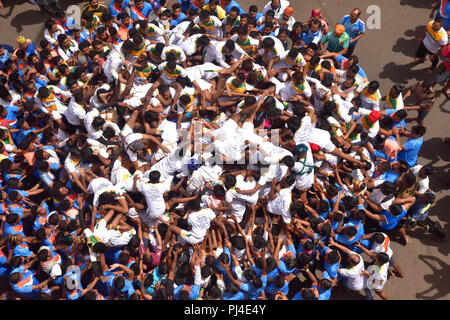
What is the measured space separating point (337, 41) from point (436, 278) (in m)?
5.05

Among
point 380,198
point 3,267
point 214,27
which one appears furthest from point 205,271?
point 214,27

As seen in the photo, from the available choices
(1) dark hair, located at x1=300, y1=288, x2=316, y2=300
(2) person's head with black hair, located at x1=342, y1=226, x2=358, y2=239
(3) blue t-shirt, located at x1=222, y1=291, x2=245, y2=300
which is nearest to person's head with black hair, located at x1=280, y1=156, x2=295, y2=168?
(2) person's head with black hair, located at x1=342, y1=226, x2=358, y2=239

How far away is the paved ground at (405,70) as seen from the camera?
6.70 m

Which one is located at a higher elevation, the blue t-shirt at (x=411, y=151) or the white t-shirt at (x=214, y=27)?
the white t-shirt at (x=214, y=27)

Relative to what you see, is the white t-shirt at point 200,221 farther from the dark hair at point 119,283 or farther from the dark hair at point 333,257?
the dark hair at point 333,257

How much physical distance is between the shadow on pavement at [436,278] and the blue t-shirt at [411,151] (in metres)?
1.80

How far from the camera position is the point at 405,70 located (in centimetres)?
905

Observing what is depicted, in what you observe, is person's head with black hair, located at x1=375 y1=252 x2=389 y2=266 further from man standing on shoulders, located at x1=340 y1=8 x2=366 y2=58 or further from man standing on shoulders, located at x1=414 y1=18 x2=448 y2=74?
man standing on shoulders, located at x1=340 y1=8 x2=366 y2=58

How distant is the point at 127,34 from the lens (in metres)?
8.07

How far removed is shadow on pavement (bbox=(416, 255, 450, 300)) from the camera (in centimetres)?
655

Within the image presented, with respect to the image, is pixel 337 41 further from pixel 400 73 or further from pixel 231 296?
pixel 231 296

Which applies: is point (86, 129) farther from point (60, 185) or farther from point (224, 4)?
point (224, 4)

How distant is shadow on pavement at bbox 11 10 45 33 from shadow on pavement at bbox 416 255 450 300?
1092 centimetres

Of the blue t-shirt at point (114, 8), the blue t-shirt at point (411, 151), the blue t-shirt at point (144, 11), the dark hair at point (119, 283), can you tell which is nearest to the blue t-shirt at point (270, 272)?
the dark hair at point (119, 283)
